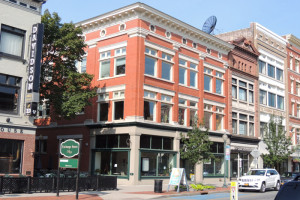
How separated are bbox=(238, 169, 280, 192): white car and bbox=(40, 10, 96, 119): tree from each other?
526 inches

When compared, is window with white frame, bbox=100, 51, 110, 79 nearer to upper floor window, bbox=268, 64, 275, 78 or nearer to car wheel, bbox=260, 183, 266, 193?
car wheel, bbox=260, 183, 266, 193

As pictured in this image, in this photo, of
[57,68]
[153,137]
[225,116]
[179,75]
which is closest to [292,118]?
[225,116]

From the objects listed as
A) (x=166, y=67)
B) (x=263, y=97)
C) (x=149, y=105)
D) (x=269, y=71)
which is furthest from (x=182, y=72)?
(x=269, y=71)

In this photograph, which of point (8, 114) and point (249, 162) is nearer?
point (8, 114)

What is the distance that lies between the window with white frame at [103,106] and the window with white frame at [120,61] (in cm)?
248

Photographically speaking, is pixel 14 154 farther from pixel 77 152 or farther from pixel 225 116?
pixel 225 116

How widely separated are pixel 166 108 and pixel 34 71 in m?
13.7

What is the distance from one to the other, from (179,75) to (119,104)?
6838 millimetres

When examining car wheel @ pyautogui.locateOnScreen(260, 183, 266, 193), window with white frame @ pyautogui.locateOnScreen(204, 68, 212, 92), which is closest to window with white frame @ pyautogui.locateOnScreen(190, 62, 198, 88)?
window with white frame @ pyautogui.locateOnScreen(204, 68, 212, 92)

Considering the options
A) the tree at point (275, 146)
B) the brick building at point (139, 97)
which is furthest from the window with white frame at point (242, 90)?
the brick building at point (139, 97)

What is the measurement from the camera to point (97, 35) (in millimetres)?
35125

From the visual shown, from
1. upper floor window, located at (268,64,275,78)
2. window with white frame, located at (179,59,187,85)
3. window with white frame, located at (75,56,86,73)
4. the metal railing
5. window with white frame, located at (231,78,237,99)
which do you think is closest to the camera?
the metal railing

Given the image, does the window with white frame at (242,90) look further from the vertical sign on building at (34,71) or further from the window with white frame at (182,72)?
the vertical sign on building at (34,71)

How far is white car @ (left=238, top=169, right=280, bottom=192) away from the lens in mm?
26969
